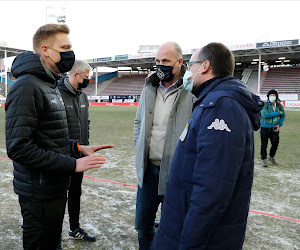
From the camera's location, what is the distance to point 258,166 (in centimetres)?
616

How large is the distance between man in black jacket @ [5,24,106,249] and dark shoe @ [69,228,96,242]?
0.99m

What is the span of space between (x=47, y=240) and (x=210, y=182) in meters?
1.33

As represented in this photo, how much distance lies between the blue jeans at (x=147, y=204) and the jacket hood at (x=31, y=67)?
1.26 metres

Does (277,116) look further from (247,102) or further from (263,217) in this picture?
(247,102)

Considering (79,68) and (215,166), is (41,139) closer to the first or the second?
(215,166)

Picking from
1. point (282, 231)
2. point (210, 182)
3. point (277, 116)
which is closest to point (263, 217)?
point (282, 231)

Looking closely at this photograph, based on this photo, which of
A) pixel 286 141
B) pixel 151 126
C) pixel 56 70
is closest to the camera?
pixel 56 70

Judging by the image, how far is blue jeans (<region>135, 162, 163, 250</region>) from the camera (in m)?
2.49

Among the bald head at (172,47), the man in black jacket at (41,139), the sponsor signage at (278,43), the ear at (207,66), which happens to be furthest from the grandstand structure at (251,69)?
the man in black jacket at (41,139)

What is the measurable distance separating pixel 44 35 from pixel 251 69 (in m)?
42.3

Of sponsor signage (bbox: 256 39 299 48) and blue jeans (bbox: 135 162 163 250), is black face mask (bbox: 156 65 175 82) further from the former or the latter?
sponsor signage (bbox: 256 39 299 48)

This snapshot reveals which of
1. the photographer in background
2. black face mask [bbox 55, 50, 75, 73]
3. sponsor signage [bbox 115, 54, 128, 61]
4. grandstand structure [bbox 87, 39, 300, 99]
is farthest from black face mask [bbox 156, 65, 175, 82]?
sponsor signage [bbox 115, 54, 128, 61]

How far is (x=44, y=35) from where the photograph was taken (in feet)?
6.11

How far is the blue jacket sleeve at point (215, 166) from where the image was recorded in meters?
1.28
